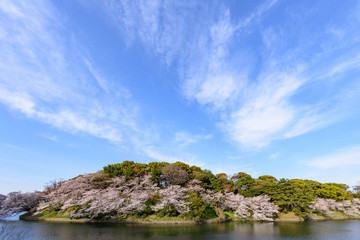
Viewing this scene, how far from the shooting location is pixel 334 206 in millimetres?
42531

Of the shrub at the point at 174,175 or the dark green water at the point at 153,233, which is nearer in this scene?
the dark green water at the point at 153,233

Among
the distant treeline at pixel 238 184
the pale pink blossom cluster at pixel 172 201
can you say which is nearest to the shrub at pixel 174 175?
the distant treeline at pixel 238 184

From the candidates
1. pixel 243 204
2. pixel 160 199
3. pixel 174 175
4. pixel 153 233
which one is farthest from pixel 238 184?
pixel 153 233

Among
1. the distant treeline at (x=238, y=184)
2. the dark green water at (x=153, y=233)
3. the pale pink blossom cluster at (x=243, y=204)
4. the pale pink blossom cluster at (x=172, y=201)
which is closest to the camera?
the dark green water at (x=153, y=233)

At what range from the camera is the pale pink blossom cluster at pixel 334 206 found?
3928 cm

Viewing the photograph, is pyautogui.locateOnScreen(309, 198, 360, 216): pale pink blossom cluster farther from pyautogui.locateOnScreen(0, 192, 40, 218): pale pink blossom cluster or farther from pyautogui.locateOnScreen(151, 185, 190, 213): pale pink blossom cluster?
pyautogui.locateOnScreen(0, 192, 40, 218): pale pink blossom cluster

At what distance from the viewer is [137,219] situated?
86.3 feet

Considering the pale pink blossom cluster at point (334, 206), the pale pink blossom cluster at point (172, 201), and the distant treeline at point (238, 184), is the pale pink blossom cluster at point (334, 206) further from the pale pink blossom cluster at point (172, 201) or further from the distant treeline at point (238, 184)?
the pale pink blossom cluster at point (172, 201)

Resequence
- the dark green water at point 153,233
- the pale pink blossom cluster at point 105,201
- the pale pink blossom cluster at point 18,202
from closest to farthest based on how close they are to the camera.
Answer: the dark green water at point 153,233 < the pale pink blossom cluster at point 105,201 < the pale pink blossom cluster at point 18,202

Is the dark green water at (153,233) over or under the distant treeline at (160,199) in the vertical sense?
under

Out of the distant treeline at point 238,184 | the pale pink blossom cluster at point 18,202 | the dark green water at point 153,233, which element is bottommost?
the dark green water at point 153,233

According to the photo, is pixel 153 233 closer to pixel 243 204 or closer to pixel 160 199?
pixel 160 199

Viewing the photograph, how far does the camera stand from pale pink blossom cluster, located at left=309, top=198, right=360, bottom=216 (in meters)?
39.3

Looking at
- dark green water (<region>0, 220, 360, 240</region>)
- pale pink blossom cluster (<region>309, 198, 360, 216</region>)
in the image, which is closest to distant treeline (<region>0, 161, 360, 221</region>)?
pale pink blossom cluster (<region>309, 198, 360, 216</region>)
